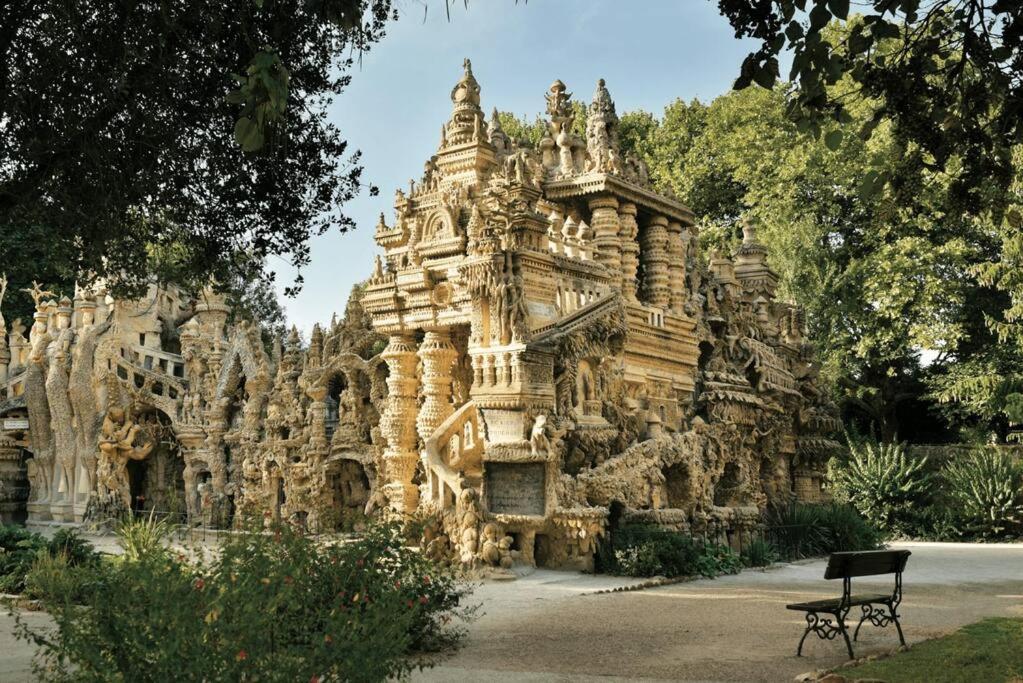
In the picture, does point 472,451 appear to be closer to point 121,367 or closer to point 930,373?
point 121,367

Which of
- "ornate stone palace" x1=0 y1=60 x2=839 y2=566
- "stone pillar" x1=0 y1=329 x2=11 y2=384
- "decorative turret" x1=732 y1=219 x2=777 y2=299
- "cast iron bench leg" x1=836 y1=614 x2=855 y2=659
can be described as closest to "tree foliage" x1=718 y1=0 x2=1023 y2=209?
"cast iron bench leg" x1=836 y1=614 x2=855 y2=659

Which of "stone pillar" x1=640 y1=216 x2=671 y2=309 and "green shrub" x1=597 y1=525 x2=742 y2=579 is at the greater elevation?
"stone pillar" x1=640 y1=216 x2=671 y2=309

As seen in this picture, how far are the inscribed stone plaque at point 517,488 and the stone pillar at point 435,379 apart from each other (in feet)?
7.53

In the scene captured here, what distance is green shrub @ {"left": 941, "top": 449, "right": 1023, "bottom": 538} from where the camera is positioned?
2558cm

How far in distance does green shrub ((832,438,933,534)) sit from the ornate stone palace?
2.63m

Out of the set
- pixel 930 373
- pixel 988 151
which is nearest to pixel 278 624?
pixel 988 151

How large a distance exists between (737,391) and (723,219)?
18.4 meters

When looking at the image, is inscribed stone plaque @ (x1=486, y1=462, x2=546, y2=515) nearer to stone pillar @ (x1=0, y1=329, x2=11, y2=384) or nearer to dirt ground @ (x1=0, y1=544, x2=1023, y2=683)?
dirt ground @ (x1=0, y1=544, x2=1023, y2=683)

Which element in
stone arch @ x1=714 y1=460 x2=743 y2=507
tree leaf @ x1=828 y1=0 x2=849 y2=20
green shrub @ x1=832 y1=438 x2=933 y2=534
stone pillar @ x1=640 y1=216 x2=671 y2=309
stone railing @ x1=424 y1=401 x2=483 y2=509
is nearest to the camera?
tree leaf @ x1=828 y1=0 x2=849 y2=20

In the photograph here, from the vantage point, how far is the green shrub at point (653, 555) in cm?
1477

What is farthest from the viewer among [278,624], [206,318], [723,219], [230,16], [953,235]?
[723,219]

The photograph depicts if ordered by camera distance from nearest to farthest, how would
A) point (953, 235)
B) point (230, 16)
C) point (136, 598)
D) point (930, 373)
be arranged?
point (136, 598) < point (230, 16) < point (953, 235) < point (930, 373)

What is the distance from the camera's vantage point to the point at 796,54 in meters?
5.46

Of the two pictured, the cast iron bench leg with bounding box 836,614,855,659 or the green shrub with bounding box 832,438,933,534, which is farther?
the green shrub with bounding box 832,438,933,534
